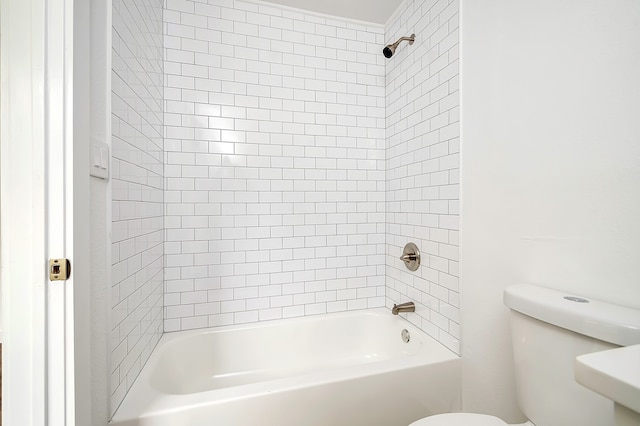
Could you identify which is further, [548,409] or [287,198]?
[287,198]

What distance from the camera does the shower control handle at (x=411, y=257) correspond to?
4.85 ft

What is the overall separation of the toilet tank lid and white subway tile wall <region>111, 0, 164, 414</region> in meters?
1.41

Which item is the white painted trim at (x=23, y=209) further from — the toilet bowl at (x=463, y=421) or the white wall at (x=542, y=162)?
the white wall at (x=542, y=162)

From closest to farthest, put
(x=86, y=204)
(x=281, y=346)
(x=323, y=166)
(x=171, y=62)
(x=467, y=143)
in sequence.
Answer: (x=86, y=204)
(x=467, y=143)
(x=171, y=62)
(x=281, y=346)
(x=323, y=166)

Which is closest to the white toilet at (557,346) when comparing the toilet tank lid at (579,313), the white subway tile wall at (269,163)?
the toilet tank lid at (579,313)

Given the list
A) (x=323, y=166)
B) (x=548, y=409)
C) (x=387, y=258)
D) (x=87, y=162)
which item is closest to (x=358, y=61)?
(x=323, y=166)

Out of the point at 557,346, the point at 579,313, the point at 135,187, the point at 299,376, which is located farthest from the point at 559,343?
the point at 135,187

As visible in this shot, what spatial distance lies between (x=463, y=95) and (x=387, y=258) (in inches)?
44.4

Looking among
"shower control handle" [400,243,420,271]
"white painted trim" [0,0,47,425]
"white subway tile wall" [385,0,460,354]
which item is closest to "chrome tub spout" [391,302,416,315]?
"white subway tile wall" [385,0,460,354]

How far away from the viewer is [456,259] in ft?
3.95

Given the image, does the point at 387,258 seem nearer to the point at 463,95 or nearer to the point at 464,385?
the point at 464,385

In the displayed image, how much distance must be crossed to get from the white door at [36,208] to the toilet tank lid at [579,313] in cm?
133

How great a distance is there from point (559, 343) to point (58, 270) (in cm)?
140

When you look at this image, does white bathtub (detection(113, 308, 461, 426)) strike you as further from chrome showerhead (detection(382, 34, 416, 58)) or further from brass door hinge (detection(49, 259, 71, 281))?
chrome showerhead (detection(382, 34, 416, 58))
